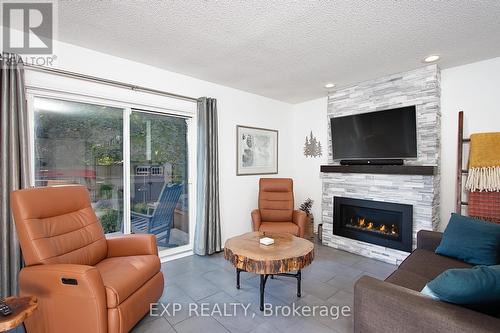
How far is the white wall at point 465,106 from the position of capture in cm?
271

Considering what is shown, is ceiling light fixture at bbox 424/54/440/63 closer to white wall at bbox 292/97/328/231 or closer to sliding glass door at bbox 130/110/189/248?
white wall at bbox 292/97/328/231

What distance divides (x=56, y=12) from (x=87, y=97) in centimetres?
82

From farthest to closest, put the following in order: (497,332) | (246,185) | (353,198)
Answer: (246,185) < (353,198) < (497,332)

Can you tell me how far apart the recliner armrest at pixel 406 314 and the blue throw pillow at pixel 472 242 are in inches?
47.2

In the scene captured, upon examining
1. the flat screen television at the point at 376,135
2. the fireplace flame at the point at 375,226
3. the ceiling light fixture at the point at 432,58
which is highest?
the ceiling light fixture at the point at 432,58

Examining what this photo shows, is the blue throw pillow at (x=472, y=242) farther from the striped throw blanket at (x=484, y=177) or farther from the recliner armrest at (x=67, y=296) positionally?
the recliner armrest at (x=67, y=296)

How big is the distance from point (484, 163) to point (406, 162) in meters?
0.74

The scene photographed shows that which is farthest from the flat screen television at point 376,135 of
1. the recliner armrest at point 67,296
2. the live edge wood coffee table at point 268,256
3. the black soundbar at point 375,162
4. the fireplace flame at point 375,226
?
the recliner armrest at point 67,296

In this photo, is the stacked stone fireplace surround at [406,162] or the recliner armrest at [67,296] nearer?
the recliner armrest at [67,296]

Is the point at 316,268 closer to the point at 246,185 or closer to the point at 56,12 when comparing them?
the point at 246,185

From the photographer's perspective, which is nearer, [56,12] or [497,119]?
[56,12]

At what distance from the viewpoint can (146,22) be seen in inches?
81.4


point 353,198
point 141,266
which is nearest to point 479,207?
point 353,198

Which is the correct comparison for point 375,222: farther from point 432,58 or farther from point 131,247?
point 131,247
